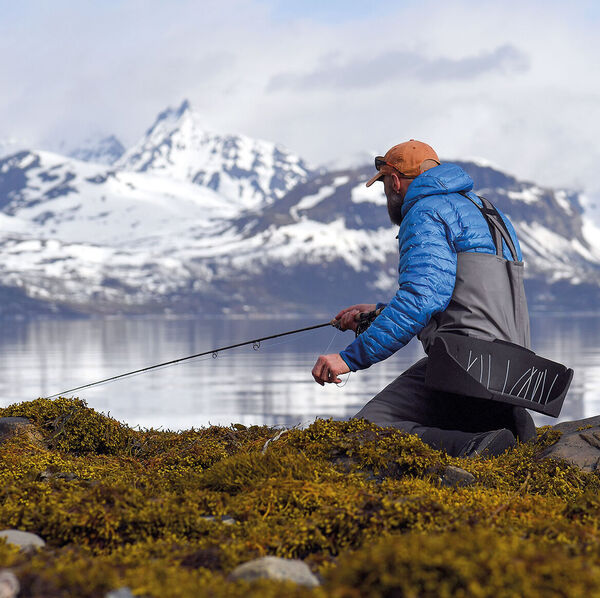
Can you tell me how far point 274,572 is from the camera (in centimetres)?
341

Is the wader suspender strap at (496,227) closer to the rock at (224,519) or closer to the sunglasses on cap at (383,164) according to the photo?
the sunglasses on cap at (383,164)

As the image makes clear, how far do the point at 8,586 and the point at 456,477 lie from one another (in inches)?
126

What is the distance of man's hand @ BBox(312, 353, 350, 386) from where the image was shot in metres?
6.20

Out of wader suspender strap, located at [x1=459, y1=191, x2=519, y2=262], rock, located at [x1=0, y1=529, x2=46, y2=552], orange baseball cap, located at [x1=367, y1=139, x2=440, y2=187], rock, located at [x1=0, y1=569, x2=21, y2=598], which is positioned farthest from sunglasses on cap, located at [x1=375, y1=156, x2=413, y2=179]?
rock, located at [x1=0, y1=569, x2=21, y2=598]

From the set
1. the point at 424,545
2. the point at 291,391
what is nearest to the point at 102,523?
the point at 424,545

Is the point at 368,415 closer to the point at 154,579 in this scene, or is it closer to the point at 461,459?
the point at 461,459

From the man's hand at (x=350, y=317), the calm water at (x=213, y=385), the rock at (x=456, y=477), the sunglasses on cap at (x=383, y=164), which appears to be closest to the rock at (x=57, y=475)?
the man's hand at (x=350, y=317)

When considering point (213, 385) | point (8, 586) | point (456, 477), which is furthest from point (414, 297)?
point (213, 385)

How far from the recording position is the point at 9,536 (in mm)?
4215

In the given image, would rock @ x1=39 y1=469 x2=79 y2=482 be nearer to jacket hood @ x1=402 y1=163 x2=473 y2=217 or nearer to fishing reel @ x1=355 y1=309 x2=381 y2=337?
fishing reel @ x1=355 y1=309 x2=381 y2=337

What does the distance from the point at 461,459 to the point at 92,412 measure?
12.2 ft

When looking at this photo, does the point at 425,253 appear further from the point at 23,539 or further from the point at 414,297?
the point at 23,539

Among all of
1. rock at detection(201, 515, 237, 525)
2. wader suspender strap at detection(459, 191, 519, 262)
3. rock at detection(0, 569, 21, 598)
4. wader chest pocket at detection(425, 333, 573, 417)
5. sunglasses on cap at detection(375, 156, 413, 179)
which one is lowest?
rock at detection(201, 515, 237, 525)

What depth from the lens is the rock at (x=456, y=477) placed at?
18.2 ft
